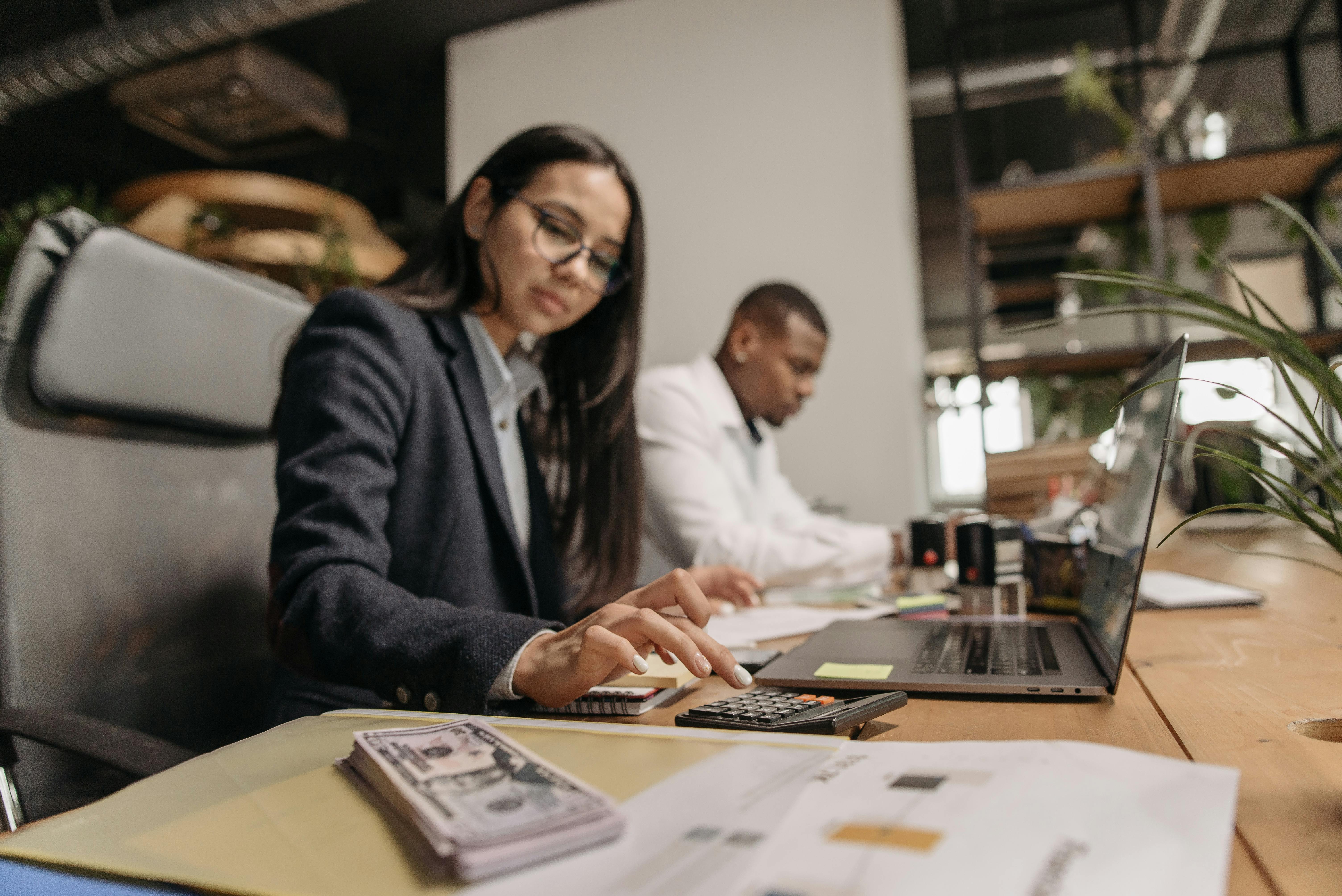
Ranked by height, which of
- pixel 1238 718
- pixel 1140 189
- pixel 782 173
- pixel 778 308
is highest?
pixel 782 173

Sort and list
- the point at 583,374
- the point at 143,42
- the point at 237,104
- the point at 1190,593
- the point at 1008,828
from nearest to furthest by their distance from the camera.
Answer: the point at 1008,828 < the point at 1190,593 < the point at 583,374 < the point at 143,42 < the point at 237,104

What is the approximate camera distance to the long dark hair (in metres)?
1.21

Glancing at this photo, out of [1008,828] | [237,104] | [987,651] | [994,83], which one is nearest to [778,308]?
[987,651]

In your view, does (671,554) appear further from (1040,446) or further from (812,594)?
(1040,446)

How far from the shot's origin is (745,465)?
7.22 feet

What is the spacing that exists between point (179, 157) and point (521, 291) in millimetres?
4682

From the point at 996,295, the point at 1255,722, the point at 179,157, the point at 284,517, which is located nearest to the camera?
the point at 1255,722

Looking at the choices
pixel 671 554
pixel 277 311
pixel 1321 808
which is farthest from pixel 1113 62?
pixel 1321 808

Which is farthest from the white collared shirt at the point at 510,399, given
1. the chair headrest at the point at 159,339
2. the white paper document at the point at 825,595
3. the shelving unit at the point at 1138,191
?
the shelving unit at the point at 1138,191

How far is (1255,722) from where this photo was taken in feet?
1.82

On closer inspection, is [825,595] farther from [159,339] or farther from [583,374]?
[159,339]

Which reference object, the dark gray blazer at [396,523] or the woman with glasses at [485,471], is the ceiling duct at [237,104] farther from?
the dark gray blazer at [396,523]

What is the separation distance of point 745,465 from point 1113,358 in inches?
52.7

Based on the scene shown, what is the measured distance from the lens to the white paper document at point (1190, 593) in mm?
1112
